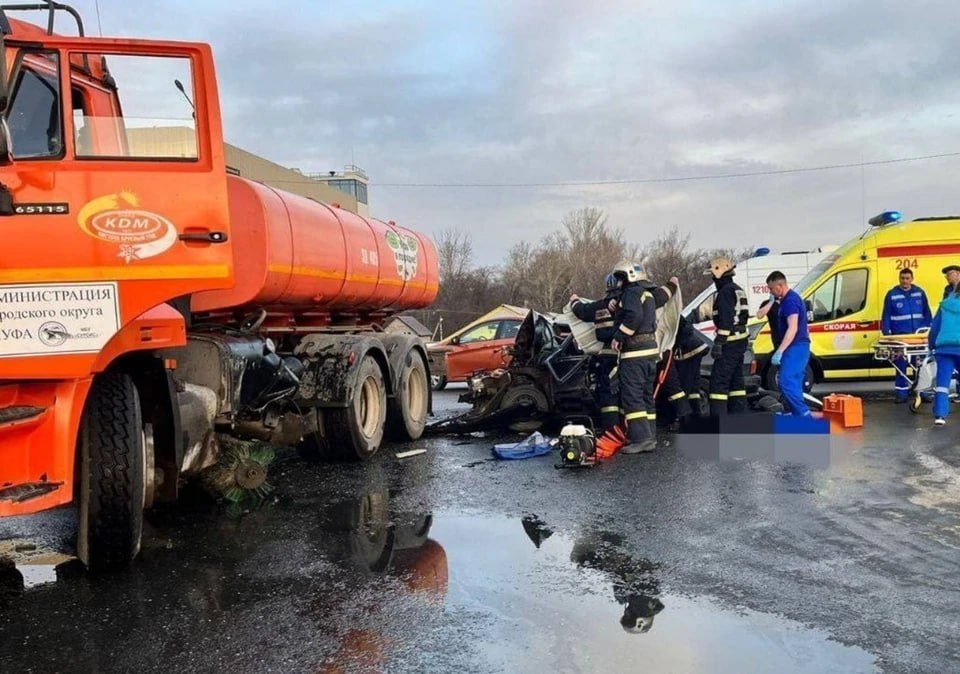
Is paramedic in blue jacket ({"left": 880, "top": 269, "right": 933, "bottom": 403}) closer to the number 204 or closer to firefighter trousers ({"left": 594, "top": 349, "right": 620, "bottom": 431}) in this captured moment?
the number 204

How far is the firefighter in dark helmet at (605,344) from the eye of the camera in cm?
886

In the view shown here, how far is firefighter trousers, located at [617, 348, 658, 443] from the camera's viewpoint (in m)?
7.86

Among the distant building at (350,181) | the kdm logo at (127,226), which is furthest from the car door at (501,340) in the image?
the distant building at (350,181)

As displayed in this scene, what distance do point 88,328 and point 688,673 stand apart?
10.6 feet

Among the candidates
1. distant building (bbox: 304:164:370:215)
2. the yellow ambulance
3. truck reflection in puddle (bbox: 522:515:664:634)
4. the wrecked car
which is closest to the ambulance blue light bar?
the yellow ambulance

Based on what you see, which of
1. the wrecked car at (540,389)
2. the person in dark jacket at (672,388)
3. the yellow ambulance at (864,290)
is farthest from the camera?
the yellow ambulance at (864,290)

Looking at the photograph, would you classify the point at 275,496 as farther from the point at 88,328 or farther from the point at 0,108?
Answer: the point at 0,108

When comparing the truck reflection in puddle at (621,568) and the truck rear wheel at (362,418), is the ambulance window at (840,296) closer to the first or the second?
the truck rear wheel at (362,418)

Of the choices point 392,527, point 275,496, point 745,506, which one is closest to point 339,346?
point 275,496

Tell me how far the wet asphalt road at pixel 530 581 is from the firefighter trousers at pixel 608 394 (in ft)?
6.08

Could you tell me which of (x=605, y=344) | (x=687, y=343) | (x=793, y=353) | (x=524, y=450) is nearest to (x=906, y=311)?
(x=793, y=353)

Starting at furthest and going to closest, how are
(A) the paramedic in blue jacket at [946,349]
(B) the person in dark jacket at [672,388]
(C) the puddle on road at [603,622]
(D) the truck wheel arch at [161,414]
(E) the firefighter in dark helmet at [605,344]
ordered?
(A) the paramedic in blue jacket at [946,349] → (B) the person in dark jacket at [672,388] → (E) the firefighter in dark helmet at [605,344] → (D) the truck wheel arch at [161,414] → (C) the puddle on road at [603,622]

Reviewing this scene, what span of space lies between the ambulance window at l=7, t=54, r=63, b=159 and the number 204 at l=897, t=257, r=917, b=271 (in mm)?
11917

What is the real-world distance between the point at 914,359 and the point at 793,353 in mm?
3449
